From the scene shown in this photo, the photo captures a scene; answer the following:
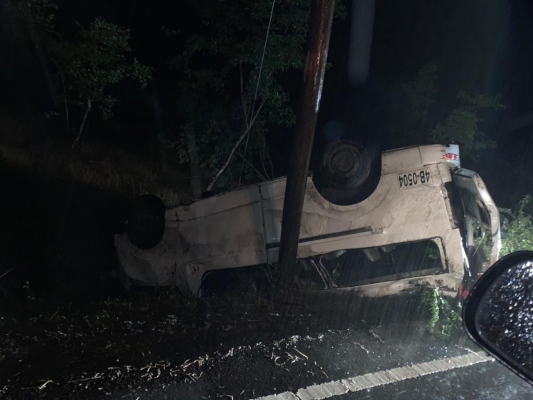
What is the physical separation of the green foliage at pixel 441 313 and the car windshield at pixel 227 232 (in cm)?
2

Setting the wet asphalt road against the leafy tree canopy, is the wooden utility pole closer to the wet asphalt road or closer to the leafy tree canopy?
the wet asphalt road

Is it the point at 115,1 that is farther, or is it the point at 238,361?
the point at 115,1

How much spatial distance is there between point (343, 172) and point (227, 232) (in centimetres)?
165

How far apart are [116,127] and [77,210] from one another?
4.87 metres

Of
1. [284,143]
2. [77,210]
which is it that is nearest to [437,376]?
[77,210]

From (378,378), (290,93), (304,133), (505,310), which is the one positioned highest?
(290,93)

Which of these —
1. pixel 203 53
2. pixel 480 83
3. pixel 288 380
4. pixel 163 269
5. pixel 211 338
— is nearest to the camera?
pixel 288 380

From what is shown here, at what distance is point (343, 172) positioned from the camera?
5.23 m

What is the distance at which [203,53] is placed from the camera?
8.11 meters

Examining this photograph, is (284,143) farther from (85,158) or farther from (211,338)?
(211,338)

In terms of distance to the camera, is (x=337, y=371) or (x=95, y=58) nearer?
(x=337, y=371)

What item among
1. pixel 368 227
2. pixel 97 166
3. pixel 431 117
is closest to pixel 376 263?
pixel 368 227

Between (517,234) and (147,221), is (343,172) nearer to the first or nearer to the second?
(147,221)

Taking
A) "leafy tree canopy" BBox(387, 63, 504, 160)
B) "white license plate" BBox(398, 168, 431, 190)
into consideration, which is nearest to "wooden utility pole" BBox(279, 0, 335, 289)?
"white license plate" BBox(398, 168, 431, 190)
